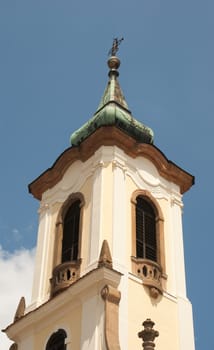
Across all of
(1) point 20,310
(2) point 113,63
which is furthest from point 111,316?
(2) point 113,63

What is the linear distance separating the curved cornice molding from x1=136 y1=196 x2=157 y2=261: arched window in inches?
64.6

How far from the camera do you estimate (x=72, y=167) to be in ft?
77.0

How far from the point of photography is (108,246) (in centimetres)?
1973

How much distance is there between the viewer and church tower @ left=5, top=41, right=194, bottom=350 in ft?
61.9

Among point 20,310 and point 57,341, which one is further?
point 20,310

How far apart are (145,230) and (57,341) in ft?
14.0

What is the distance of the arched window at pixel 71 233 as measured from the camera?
21.3m

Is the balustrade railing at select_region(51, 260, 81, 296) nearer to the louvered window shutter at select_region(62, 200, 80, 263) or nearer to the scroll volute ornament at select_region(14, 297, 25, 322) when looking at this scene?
the louvered window shutter at select_region(62, 200, 80, 263)

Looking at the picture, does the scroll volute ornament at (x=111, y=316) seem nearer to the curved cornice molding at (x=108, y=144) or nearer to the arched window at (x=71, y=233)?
the arched window at (x=71, y=233)

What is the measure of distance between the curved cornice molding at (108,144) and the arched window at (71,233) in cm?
155

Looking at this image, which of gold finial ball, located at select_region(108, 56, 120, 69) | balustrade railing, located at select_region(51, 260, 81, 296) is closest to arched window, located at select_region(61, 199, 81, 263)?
balustrade railing, located at select_region(51, 260, 81, 296)

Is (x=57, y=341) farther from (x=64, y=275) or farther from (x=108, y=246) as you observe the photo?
(x=108, y=246)

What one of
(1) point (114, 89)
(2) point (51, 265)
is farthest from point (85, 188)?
(1) point (114, 89)

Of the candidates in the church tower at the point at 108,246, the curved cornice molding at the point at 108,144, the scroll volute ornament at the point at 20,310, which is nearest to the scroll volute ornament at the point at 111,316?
the church tower at the point at 108,246
